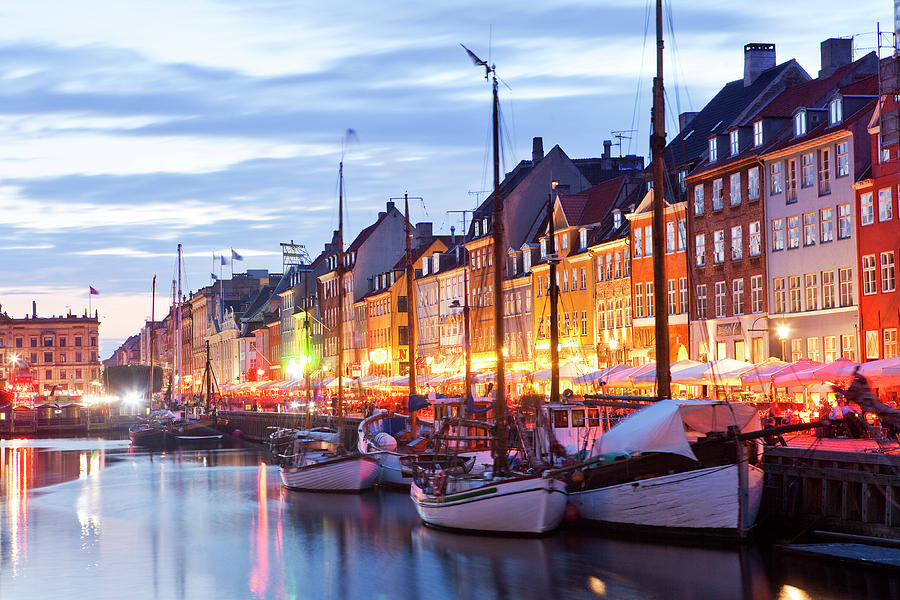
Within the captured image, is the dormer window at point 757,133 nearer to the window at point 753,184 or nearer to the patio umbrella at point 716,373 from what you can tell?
the window at point 753,184

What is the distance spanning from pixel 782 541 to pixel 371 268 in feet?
323

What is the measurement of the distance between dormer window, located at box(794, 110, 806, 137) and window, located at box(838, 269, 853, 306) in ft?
22.8

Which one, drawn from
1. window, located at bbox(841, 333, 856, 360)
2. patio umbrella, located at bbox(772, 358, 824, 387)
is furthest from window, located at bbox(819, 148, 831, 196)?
patio umbrella, located at bbox(772, 358, 824, 387)

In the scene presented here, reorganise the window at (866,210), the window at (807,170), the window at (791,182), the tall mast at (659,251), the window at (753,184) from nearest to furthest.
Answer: the tall mast at (659,251) < the window at (866,210) < the window at (807,170) < the window at (791,182) < the window at (753,184)

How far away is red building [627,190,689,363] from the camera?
228 feet

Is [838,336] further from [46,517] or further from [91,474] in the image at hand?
[91,474]

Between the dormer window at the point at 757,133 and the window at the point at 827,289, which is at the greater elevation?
the dormer window at the point at 757,133

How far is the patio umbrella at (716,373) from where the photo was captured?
1838 inches

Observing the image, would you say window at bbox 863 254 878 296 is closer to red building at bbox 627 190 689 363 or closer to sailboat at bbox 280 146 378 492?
red building at bbox 627 190 689 363

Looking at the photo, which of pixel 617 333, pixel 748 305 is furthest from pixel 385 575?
pixel 617 333

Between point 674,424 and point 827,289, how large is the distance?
27089 millimetres

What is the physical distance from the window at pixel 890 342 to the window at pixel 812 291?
5.62m

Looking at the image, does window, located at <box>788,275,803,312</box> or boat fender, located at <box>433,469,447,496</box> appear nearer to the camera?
boat fender, located at <box>433,469,447,496</box>

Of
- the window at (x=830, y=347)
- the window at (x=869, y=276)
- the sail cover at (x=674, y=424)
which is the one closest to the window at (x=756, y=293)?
the window at (x=830, y=347)
